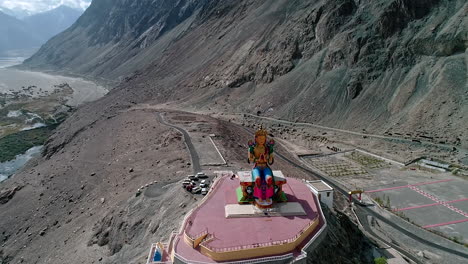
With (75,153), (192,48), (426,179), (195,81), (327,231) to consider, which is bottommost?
(426,179)

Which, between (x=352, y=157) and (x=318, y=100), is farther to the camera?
(x=318, y=100)

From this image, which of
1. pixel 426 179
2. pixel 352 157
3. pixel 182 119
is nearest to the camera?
pixel 426 179

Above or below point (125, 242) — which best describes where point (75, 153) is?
above

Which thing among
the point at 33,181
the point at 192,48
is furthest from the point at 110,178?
the point at 192,48

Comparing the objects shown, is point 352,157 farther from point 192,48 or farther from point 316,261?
point 192,48

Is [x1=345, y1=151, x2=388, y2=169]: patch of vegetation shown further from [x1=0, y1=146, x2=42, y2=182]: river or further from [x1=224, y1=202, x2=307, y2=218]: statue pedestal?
[x1=0, y1=146, x2=42, y2=182]: river

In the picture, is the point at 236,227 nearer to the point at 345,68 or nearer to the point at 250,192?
the point at 250,192

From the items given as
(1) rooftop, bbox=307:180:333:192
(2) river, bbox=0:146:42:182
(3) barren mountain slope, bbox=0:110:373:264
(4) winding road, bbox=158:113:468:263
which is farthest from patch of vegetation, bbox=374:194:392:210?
(2) river, bbox=0:146:42:182
